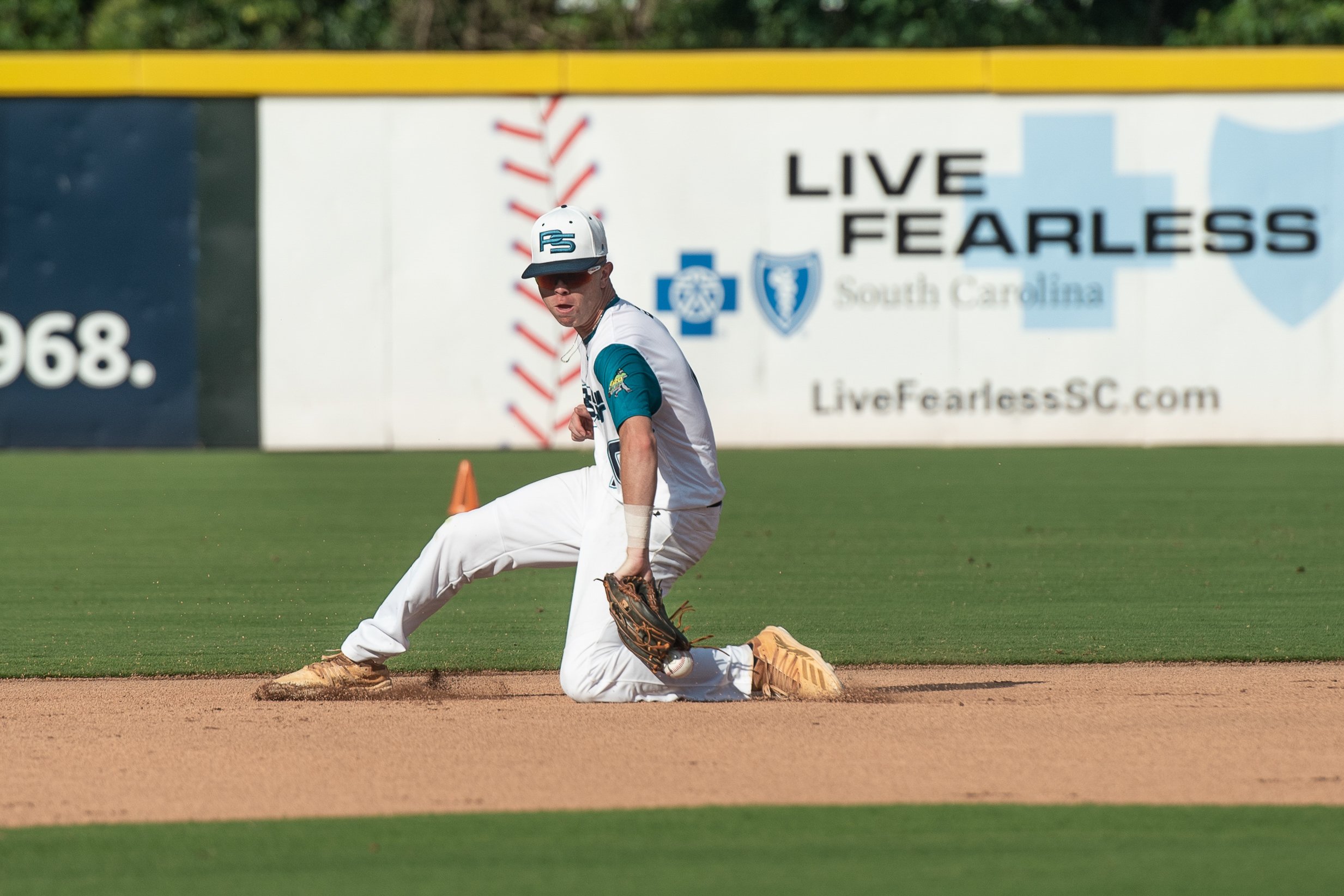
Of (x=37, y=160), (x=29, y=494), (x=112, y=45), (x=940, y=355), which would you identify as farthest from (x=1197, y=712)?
(x=112, y=45)

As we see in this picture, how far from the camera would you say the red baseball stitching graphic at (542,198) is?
61.4 feet

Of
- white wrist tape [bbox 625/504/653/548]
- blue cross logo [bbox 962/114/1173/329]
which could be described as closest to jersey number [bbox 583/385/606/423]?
white wrist tape [bbox 625/504/653/548]

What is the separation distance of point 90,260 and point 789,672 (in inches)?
578

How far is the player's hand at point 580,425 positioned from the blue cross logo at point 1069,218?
42.6ft

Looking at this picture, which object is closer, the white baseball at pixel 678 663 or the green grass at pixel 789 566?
the white baseball at pixel 678 663

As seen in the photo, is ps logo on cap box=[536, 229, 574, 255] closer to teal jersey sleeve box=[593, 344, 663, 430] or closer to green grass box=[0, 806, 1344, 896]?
teal jersey sleeve box=[593, 344, 663, 430]

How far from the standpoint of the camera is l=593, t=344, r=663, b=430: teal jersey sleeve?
5.49m

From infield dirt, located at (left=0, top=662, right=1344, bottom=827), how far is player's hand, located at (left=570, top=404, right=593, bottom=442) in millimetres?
992

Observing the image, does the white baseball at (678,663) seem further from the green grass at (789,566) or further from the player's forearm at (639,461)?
the green grass at (789,566)

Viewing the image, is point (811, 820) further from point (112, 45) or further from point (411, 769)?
point (112, 45)

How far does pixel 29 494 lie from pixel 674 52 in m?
8.50

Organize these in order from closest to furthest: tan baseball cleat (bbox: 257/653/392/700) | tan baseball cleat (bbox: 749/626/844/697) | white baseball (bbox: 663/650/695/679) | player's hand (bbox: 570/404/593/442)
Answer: white baseball (bbox: 663/650/695/679), tan baseball cleat (bbox: 749/626/844/697), tan baseball cleat (bbox: 257/653/392/700), player's hand (bbox: 570/404/593/442)

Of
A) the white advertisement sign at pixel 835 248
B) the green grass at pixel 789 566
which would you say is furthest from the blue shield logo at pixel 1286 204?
the green grass at pixel 789 566

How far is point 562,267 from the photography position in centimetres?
575
